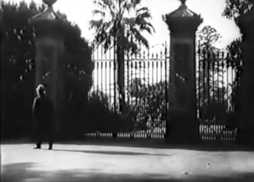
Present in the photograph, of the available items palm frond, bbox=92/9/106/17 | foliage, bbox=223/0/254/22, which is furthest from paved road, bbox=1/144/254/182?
palm frond, bbox=92/9/106/17

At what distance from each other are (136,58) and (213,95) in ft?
8.40

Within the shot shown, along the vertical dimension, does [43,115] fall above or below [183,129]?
above

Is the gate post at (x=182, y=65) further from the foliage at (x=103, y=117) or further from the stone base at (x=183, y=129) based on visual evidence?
the foliage at (x=103, y=117)

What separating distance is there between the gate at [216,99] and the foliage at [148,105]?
5.59ft

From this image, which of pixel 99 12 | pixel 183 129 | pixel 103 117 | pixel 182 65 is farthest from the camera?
pixel 99 12

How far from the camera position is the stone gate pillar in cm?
1529

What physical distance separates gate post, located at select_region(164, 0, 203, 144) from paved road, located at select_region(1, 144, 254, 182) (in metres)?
1.90

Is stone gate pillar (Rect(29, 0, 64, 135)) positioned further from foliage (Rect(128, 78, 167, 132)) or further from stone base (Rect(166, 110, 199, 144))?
stone base (Rect(166, 110, 199, 144))

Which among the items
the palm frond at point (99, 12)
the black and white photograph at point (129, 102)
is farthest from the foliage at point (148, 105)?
the palm frond at point (99, 12)

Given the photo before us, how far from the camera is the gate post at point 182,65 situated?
47.2 feet

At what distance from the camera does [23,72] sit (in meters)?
16.9

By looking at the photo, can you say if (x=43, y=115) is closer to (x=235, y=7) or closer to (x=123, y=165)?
(x=123, y=165)

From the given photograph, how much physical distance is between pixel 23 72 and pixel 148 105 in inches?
166

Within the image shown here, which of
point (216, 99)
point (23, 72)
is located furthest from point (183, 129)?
point (23, 72)
